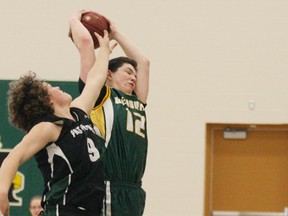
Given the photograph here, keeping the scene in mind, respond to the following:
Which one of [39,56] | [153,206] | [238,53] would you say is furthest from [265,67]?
[39,56]

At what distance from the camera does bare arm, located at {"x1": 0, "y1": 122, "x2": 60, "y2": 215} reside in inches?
140

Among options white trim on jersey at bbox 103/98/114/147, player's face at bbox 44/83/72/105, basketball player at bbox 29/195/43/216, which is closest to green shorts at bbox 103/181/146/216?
white trim on jersey at bbox 103/98/114/147

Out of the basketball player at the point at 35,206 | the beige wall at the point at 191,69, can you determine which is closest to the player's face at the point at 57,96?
the basketball player at the point at 35,206

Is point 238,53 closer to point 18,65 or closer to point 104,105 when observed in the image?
point 18,65

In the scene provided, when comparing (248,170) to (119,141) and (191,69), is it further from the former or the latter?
(119,141)

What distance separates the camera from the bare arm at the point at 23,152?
3555mm

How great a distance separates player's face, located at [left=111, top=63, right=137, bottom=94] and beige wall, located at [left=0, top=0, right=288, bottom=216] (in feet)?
14.3

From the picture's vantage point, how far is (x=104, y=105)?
4.71 metres

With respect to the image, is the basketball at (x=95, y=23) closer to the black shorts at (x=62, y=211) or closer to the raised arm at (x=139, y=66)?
the raised arm at (x=139, y=66)

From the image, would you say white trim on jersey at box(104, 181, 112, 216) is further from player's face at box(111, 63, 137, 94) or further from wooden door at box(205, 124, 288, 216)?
wooden door at box(205, 124, 288, 216)

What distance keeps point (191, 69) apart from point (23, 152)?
5.83 metres

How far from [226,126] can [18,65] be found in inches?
107

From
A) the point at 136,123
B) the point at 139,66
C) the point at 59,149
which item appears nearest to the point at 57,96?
the point at 59,149

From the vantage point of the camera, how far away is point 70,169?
3885mm
